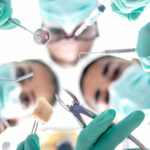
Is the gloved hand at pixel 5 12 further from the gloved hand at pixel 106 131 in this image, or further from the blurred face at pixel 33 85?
the gloved hand at pixel 106 131

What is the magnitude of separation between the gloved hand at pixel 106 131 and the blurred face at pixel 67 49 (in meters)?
0.57

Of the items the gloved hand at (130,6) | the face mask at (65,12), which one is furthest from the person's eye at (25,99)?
the gloved hand at (130,6)

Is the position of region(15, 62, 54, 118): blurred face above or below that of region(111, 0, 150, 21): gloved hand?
below

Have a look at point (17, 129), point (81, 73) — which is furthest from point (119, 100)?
point (17, 129)

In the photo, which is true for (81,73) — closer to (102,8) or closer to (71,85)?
(71,85)

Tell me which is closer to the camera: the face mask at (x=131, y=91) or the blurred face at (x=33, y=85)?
the face mask at (x=131, y=91)

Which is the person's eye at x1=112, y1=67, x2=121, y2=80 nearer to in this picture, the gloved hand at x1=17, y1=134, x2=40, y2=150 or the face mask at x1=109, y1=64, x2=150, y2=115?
the face mask at x1=109, y1=64, x2=150, y2=115

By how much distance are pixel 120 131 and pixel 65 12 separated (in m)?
0.69

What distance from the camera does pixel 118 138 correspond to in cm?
71

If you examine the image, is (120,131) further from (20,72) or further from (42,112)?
(20,72)

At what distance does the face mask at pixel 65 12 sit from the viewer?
114 centimetres

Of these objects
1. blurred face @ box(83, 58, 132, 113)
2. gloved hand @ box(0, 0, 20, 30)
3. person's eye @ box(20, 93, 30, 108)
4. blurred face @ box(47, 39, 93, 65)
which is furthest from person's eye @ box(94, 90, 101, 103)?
gloved hand @ box(0, 0, 20, 30)

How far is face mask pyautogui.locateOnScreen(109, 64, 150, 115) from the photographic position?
1.02 meters

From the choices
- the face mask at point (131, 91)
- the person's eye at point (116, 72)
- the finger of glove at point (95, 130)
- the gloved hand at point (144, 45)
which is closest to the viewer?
the finger of glove at point (95, 130)
